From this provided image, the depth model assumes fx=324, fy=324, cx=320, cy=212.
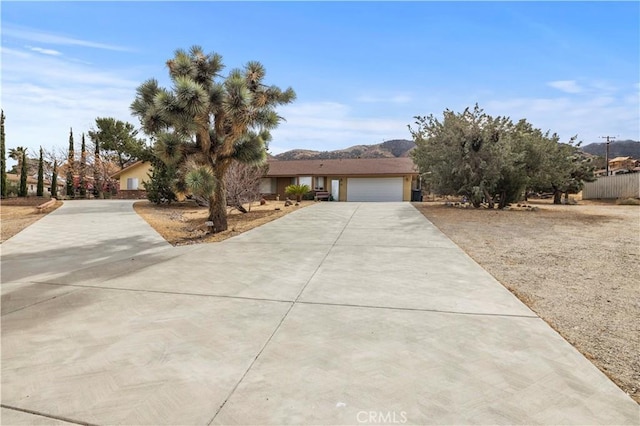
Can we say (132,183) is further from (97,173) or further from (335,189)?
(335,189)

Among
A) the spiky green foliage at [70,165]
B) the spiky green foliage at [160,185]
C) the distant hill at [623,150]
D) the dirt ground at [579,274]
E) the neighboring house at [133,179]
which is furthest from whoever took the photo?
the distant hill at [623,150]

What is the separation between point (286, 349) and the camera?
320 centimetres

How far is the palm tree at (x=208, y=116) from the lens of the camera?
10.2 meters

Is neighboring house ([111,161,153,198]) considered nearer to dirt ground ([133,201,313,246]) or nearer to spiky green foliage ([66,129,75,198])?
spiky green foliage ([66,129,75,198])

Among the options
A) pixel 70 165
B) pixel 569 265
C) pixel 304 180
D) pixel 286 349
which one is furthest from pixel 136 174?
pixel 569 265

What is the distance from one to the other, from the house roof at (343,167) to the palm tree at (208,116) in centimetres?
1602

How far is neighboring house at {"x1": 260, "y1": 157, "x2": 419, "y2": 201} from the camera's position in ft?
89.3

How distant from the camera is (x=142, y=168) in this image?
33.1 meters

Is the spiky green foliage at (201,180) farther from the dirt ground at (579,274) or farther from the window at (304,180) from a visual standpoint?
the window at (304,180)

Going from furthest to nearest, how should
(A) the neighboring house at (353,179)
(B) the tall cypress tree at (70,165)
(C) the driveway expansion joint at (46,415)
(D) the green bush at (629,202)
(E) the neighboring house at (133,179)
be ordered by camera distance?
(E) the neighboring house at (133,179) → (B) the tall cypress tree at (70,165) → (A) the neighboring house at (353,179) → (D) the green bush at (629,202) → (C) the driveway expansion joint at (46,415)

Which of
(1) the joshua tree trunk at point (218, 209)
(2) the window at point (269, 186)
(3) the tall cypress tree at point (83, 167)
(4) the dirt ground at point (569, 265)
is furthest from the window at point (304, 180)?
(3) the tall cypress tree at point (83, 167)

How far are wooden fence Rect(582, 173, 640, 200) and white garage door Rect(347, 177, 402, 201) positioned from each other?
16380 mm

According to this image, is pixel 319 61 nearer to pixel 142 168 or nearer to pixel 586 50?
pixel 586 50

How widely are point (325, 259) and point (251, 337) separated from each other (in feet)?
12.7
